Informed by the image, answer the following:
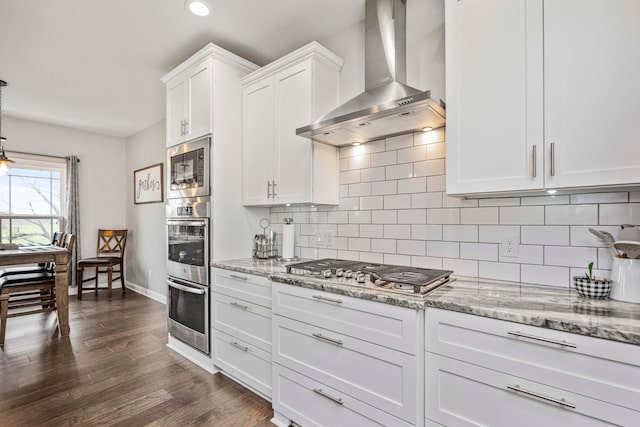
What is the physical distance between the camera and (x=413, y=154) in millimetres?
2078

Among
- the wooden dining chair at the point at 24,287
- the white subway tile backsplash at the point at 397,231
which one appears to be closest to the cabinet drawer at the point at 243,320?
the white subway tile backsplash at the point at 397,231

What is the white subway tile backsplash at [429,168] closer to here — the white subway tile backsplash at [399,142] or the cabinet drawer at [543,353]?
the white subway tile backsplash at [399,142]

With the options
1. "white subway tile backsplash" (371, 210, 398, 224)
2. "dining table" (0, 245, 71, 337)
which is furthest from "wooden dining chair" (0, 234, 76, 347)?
"white subway tile backsplash" (371, 210, 398, 224)

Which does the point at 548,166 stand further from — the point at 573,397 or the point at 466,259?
the point at 573,397

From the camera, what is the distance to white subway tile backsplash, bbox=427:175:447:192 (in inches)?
76.5

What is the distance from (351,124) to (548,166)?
102 centimetres

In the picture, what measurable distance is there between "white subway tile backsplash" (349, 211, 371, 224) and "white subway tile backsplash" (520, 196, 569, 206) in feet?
3.14

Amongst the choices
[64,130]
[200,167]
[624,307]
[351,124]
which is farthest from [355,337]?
[64,130]

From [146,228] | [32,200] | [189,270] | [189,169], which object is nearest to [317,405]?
[189,270]

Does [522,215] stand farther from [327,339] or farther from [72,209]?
[72,209]

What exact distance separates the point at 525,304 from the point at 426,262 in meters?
0.77

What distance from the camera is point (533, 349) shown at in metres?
1.12

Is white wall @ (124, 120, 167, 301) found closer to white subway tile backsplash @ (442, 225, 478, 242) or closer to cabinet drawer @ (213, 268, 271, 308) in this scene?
cabinet drawer @ (213, 268, 271, 308)

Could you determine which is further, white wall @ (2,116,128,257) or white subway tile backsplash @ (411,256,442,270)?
white wall @ (2,116,128,257)
